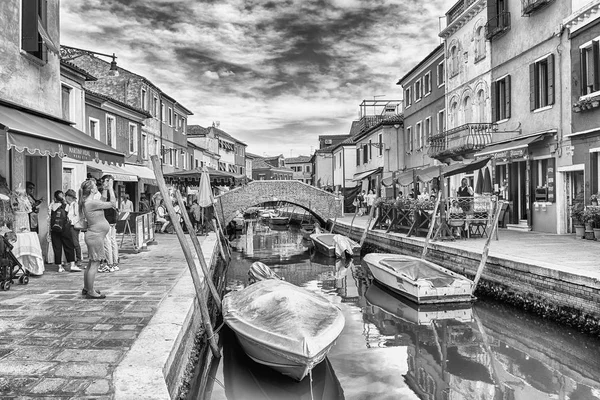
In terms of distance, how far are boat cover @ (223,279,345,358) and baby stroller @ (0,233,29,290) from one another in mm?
3148

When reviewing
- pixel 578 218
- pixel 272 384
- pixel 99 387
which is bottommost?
pixel 272 384

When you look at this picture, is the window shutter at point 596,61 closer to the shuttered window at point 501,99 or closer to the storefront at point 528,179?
the storefront at point 528,179

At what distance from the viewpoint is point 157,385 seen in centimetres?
396

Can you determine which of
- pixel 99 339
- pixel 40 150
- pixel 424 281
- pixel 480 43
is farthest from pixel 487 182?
pixel 99 339

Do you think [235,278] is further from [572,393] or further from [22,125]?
[572,393]

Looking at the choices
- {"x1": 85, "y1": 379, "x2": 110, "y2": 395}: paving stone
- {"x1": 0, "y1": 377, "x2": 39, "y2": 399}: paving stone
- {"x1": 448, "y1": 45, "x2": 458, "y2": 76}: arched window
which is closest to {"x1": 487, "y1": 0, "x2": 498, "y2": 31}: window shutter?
{"x1": 448, "y1": 45, "x2": 458, "y2": 76}: arched window

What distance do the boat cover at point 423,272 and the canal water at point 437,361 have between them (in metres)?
0.60

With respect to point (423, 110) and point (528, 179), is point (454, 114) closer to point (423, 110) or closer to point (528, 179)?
point (423, 110)

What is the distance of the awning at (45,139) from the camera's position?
7332mm

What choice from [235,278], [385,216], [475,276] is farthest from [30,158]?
[385,216]

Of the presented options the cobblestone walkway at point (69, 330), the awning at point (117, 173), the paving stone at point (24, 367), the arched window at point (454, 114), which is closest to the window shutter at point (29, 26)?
the cobblestone walkway at point (69, 330)

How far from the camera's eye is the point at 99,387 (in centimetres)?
387

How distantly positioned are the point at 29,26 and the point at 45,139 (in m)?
2.93

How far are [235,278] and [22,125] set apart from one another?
28.7 ft
